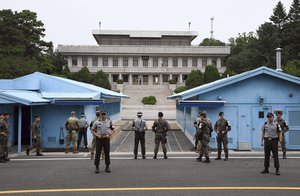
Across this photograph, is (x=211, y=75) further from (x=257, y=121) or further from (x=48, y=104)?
(x=48, y=104)

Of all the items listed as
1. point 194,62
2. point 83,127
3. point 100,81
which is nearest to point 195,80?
point 100,81

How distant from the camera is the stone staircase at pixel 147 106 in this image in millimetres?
43531

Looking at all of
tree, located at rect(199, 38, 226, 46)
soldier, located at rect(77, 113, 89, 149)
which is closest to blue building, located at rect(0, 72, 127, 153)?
soldier, located at rect(77, 113, 89, 149)

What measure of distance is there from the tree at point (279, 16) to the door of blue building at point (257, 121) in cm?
6189

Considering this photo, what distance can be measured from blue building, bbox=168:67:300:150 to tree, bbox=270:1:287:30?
61312 millimetres

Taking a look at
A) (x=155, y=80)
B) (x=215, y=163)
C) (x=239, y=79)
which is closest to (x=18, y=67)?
(x=239, y=79)

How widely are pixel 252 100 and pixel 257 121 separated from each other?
1042mm

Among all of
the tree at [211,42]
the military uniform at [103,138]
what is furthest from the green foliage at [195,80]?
the tree at [211,42]

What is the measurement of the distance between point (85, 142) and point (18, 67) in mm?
27403

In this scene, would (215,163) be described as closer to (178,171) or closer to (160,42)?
(178,171)

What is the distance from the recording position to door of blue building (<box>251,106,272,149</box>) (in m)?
17.6

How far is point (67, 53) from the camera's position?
250ft

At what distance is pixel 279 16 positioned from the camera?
75.1 metres

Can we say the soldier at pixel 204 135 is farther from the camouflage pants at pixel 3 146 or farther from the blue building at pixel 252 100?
the camouflage pants at pixel 3 146
